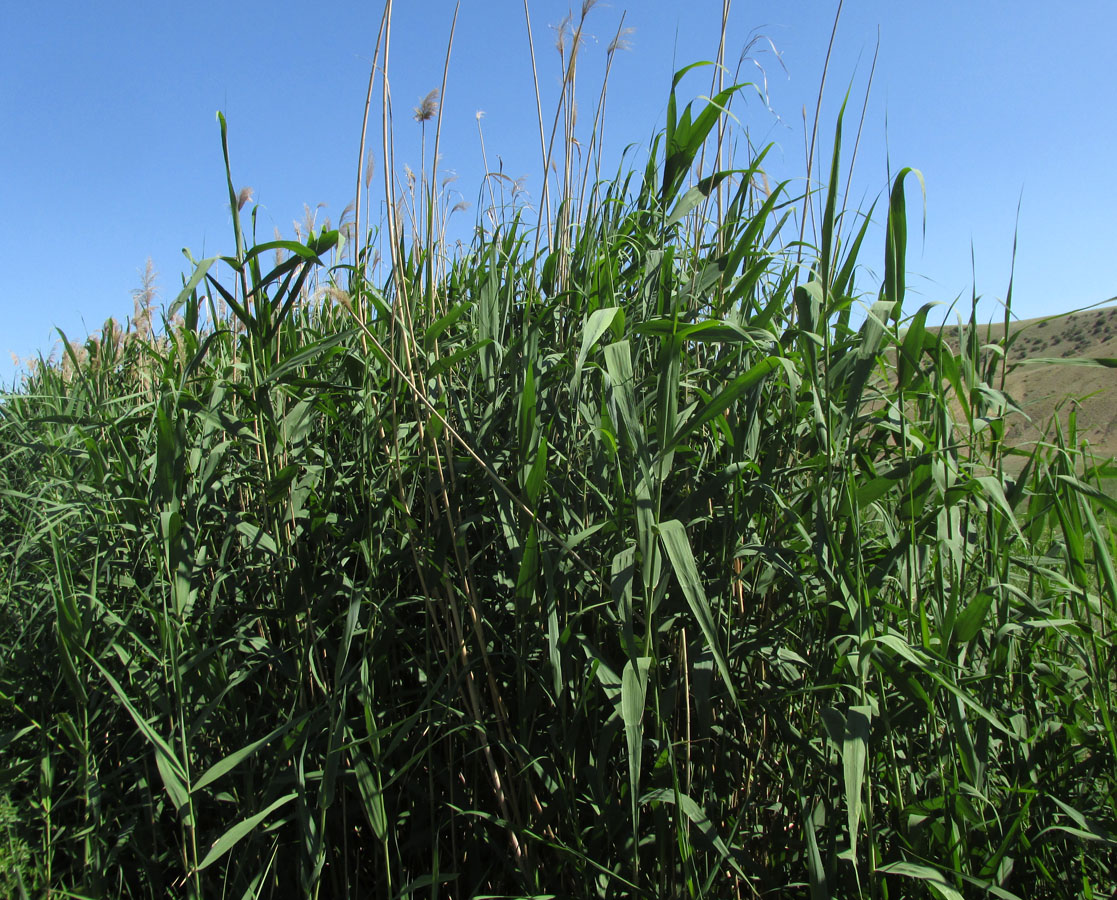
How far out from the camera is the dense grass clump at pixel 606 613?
3.34 ft

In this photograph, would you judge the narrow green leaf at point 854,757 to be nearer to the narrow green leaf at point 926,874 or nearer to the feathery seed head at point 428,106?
the narrow green leaf at point 926,874

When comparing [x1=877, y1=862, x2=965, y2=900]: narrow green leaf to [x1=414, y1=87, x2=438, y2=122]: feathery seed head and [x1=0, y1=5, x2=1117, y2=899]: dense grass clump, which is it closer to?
[x1=0, y1=5, x2=1117, y2=899]: dense grass clump

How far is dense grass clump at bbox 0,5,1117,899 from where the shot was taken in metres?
1.02

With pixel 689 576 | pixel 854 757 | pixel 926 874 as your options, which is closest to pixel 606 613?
pixel 689 576

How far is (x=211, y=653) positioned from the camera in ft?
3.73

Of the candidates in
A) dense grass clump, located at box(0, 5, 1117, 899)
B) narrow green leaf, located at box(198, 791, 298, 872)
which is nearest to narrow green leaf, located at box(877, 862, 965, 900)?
dense grass clump, located at box(0, 5, 1117, 899)

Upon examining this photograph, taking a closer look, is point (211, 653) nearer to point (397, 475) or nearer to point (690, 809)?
point (397, 475)

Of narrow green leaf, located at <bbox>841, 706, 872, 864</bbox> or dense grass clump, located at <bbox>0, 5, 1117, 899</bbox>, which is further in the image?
dense grass clump, located at <bbox>0, 5, 1117, 899</bbox>

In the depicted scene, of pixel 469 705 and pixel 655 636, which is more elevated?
pixel 655 636

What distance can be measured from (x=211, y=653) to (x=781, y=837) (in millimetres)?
955

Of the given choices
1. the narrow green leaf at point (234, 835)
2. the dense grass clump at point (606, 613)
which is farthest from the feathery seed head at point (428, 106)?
the narrow green leaf at point (234, 835)

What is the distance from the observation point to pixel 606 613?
1.15 m

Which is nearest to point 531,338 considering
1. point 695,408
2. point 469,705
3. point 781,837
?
point 695,408

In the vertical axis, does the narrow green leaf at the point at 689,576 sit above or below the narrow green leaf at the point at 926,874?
above
